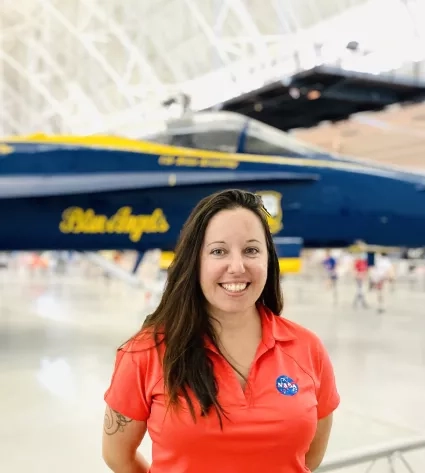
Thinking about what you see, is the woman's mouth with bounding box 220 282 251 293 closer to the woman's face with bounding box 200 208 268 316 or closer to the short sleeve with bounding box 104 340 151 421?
the woman's face with bounding box 200 208 268 316

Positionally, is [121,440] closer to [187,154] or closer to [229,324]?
[229,324]

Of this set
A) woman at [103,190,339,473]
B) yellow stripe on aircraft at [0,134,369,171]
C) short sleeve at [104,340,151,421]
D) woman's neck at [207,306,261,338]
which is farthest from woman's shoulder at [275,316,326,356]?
yellow stripe on aircraft at [0,134,369,171]

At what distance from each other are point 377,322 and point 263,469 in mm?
7330

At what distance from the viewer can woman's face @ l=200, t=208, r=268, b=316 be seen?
138 centimetres

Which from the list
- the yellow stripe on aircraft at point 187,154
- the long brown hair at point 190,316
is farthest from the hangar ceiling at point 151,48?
the long brown hair at point 190,316

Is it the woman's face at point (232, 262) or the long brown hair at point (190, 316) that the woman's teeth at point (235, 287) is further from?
the long brown hair at point (190, 316)

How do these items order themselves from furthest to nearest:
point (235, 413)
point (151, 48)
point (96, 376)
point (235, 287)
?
point (151, 48), point (96, 376), point (235, 287), point (235, 413)

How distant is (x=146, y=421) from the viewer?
1382 mm

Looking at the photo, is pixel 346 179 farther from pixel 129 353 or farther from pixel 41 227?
pixel 129 353

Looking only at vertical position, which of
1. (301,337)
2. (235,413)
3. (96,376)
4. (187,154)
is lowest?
(96,376)

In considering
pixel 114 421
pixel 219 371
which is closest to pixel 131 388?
pixel 114 421

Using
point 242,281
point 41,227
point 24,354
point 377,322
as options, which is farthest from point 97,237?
point 242,281

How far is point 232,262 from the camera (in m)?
Answer: 1.37

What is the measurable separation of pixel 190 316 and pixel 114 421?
0.34 m
